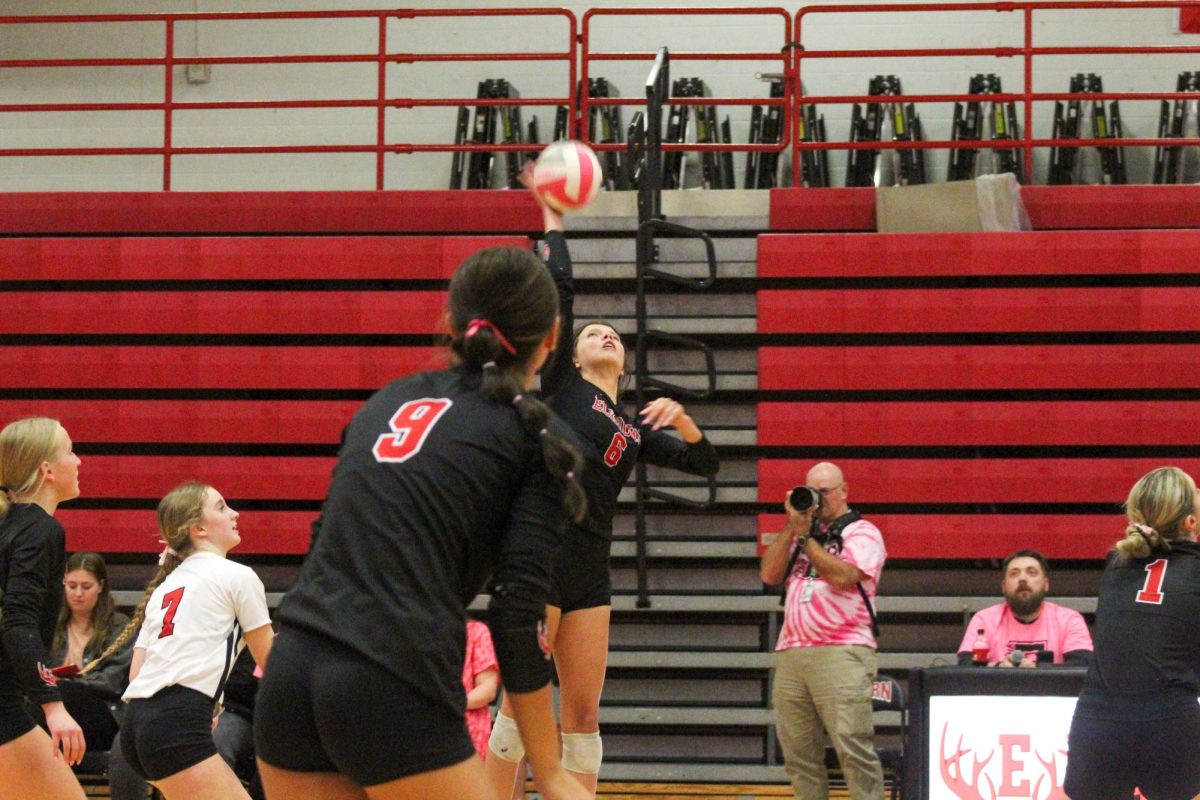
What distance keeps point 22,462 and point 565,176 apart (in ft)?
6.81

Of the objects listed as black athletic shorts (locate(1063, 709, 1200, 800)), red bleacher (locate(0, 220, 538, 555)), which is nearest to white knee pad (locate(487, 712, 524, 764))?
black athletic shorts (locate(1063, 709, 1200, 800))

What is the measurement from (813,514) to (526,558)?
5005 mm

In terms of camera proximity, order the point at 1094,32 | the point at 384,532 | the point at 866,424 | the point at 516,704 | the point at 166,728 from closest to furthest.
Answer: the point at 384,532, the point at 516,704, the point at 166,728, the point at 866,424, the point at 1094,32

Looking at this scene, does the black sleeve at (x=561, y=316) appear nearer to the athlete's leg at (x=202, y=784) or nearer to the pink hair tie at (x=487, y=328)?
the pink hair tie at (x=487, y=328)

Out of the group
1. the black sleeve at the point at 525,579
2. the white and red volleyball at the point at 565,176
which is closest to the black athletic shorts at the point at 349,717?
the black sleeve at the point at 525,579

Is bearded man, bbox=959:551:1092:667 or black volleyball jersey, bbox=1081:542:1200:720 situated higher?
black volleyball jersey, bbox=1081:542:1200:720

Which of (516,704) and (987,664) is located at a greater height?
(516,704)

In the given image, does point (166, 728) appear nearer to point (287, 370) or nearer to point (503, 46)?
point (287, 370)

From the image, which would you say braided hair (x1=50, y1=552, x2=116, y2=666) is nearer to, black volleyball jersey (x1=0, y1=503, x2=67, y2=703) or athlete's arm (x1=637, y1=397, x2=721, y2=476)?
black volleyball jersey (x1=0, y1=503, x2=67, y2=703)

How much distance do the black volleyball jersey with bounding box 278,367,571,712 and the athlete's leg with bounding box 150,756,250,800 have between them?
7.26 feet

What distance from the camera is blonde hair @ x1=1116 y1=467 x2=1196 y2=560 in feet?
15.7

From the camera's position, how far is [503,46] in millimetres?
11586

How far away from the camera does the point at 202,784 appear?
4273 mm

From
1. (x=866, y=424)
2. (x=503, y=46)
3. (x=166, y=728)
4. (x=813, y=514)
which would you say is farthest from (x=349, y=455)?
(x=503, y=46)
